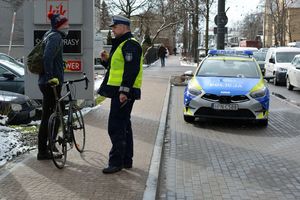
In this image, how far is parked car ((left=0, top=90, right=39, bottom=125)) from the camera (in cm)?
1013

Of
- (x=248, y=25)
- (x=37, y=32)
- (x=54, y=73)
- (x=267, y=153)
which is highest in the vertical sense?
(x=248, y=25)

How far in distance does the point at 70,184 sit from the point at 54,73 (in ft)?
5.38

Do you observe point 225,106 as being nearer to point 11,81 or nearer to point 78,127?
point 78,127

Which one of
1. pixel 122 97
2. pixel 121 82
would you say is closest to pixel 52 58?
pixel 121 82

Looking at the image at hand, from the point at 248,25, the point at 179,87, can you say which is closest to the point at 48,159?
the point at 179,87

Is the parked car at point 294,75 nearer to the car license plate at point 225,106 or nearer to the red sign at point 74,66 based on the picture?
the car license plate at point 225,106

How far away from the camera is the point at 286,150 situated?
27.5 ft

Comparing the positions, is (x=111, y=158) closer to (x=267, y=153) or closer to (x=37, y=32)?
(x=267, y=153)

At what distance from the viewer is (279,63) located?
23.5 m

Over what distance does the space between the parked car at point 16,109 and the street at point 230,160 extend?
2.94m

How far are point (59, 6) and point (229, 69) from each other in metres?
4.25

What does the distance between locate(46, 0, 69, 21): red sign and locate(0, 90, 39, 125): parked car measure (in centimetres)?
227

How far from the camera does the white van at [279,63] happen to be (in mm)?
22719

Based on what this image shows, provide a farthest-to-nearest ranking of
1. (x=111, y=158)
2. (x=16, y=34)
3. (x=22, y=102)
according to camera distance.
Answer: (x=16, y=34) → (x=22, y=102) → (x=111, y=158)
